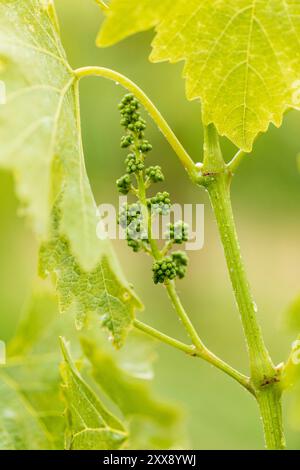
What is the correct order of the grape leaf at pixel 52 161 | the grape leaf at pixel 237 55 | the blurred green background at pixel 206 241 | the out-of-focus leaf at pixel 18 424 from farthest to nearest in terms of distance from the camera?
the blurred green background at pixel 206 241 → the out-of-focus leaf at pixel 18 424 → the grape leaf at pixel 237 55 → the grape leaf at pixel 52 161

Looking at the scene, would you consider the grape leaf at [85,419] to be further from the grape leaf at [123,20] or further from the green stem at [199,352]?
the grape leaf at [123,20]

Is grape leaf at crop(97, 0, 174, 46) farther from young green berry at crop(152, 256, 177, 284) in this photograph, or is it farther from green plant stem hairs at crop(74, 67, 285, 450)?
young green berry at crop(152, 256, 177, 284)

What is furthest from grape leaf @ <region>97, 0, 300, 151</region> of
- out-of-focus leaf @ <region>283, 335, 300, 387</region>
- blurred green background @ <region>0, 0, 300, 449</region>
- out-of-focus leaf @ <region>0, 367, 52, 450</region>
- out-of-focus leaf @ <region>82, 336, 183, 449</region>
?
blurred green background @ <region>0, 0, 300, 449</region>

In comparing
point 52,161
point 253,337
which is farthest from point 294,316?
point 52,161

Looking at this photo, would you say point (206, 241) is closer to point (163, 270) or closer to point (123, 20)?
point (163, 270)

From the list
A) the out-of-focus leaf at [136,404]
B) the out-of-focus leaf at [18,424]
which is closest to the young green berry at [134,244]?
the out-of-focus leaf at [136,404]

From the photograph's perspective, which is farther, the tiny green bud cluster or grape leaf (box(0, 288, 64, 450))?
grape leaf (box(0, 288, 64, 450))
